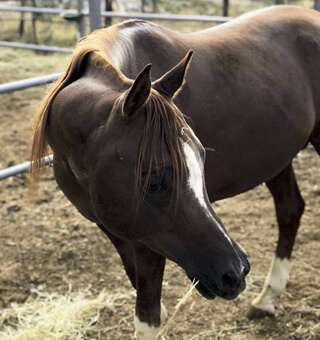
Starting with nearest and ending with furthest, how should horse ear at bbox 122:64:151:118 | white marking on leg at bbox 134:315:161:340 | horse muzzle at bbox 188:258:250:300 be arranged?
horse ear at bbox 122:64:151:118, horse muzzle at bbox 188:258:250:300, white marking on leg at bbox 134:315:161:340

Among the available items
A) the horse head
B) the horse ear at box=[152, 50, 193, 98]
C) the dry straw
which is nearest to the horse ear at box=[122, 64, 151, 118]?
the horse head

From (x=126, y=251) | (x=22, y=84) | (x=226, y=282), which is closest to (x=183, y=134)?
(x=226, y=282)

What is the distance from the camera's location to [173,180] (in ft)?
5.15

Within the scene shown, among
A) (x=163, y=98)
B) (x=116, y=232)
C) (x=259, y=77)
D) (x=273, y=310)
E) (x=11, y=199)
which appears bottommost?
(x=11, y=199)

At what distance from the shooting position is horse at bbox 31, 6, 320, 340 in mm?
1585

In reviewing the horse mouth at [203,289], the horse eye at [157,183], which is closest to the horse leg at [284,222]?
the horse mouth at [203,289]

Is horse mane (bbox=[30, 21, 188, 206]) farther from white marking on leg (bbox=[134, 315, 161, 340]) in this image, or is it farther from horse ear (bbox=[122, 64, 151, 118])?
white marking on leg (bbox=[134, 315, 161, 340])

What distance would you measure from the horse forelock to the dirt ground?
894 millimetres

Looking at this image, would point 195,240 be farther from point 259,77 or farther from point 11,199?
point 11,199

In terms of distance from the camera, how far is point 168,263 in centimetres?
341

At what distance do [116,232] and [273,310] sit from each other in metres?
1.56

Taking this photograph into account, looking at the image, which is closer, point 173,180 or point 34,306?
point 173,180

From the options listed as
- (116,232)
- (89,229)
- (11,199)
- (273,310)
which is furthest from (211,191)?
(11,199)

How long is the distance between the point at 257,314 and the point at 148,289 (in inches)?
39.6
